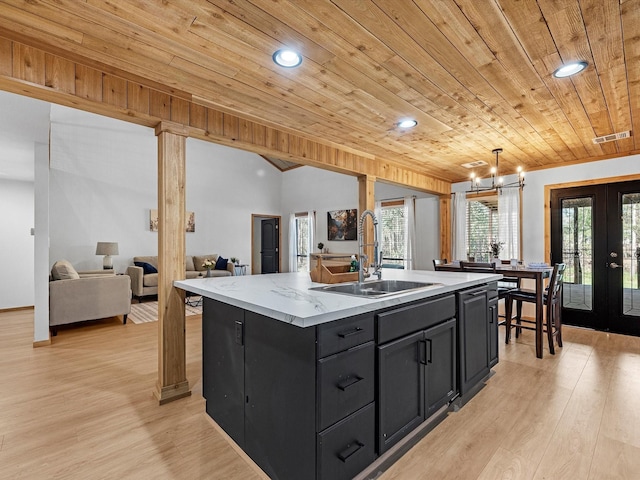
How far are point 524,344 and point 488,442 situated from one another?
7.66 feet

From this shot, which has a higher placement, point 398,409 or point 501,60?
point 501,60

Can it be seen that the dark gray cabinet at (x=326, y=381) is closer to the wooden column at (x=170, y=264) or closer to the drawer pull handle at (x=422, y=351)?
the drawer pull handle at (x=422, y=351)

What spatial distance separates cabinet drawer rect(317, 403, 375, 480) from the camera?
1.37 m

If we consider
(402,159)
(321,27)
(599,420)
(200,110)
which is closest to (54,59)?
(200,110)

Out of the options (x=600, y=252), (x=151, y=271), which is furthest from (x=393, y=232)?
(x=151, y=271)

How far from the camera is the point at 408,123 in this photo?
3.22m

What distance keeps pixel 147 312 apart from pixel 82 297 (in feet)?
4.25

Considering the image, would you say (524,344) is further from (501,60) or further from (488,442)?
(501,60)

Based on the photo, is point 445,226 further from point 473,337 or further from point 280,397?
point 280,397

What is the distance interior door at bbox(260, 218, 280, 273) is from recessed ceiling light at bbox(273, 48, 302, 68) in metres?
7.96

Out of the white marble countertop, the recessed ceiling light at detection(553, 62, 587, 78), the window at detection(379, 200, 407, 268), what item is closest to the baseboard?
the white marble countertop

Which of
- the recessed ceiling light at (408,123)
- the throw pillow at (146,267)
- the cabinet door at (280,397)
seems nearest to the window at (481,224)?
the recessed ceiling light at (408,123)

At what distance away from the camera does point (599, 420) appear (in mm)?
2176

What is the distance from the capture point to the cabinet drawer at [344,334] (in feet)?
4.54
